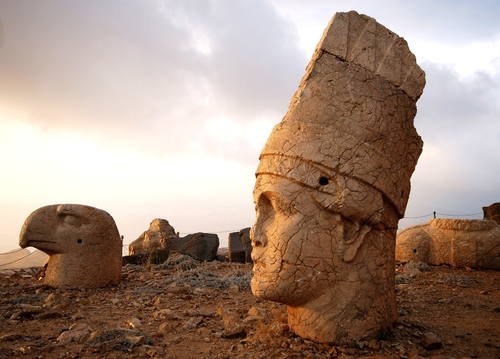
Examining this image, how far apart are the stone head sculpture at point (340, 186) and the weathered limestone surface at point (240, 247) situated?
8.12 m

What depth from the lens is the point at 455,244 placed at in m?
8.91

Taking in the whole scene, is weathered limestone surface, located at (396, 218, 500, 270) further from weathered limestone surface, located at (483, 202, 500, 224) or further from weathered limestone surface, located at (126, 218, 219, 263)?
weathered limestone surface, located at (126, 218, 219, 263)

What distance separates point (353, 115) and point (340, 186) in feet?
2.30

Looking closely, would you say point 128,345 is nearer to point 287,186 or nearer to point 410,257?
point 287,186

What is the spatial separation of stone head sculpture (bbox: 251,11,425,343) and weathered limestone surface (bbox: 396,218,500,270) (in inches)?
230

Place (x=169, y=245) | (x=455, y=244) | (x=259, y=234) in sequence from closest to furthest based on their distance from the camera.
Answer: (x=259, y=234), (x=455, y=244), (x=169, y=245)

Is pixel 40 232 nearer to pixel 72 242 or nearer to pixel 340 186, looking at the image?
pixel 72 242

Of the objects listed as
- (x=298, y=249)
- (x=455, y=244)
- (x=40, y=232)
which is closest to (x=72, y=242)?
(x=40, y=232)

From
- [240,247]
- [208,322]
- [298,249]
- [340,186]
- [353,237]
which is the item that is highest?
[340,186]

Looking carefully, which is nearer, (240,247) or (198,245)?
(240,247)

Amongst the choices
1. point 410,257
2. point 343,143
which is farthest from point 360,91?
point 410,257

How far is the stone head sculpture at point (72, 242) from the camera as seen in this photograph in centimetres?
690

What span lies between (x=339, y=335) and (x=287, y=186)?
1.42m

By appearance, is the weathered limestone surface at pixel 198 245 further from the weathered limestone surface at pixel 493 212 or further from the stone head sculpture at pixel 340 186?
the stone head sculpture at pixel 340 186
